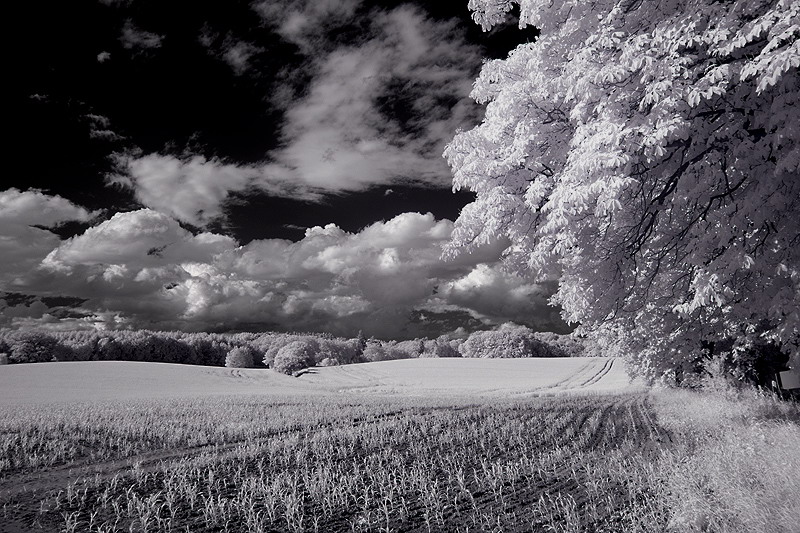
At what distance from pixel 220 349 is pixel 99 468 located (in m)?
121

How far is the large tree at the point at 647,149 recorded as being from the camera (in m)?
5.63

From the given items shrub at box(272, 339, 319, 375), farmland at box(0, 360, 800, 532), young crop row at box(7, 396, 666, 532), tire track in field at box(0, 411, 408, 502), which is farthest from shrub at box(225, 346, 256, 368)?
tire track in field at box(0, 411, 408, 502)

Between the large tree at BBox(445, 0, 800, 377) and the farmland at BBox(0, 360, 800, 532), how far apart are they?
3434 millimetres

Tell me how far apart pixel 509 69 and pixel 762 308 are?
5.84 meters

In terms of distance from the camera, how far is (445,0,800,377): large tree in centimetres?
563

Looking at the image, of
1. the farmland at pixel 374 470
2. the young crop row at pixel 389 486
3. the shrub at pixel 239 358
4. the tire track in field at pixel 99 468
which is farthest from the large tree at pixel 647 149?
the shrub at pixel 239 358

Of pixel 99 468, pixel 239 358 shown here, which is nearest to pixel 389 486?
pixel 99 468

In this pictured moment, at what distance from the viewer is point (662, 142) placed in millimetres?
5574

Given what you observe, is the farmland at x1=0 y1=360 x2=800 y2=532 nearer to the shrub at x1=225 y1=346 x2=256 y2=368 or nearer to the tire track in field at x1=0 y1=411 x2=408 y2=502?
the tire track in field at x1=0 y1=411 x2=408 y2=502

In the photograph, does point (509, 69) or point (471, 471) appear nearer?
point (509, 69)

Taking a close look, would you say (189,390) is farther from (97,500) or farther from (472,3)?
(472,3)

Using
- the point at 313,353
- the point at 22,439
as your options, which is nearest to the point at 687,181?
the point at 22,439

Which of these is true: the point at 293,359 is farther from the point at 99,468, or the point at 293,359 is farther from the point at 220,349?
the point at 99,468

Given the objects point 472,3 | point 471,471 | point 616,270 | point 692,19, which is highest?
point 472,3
